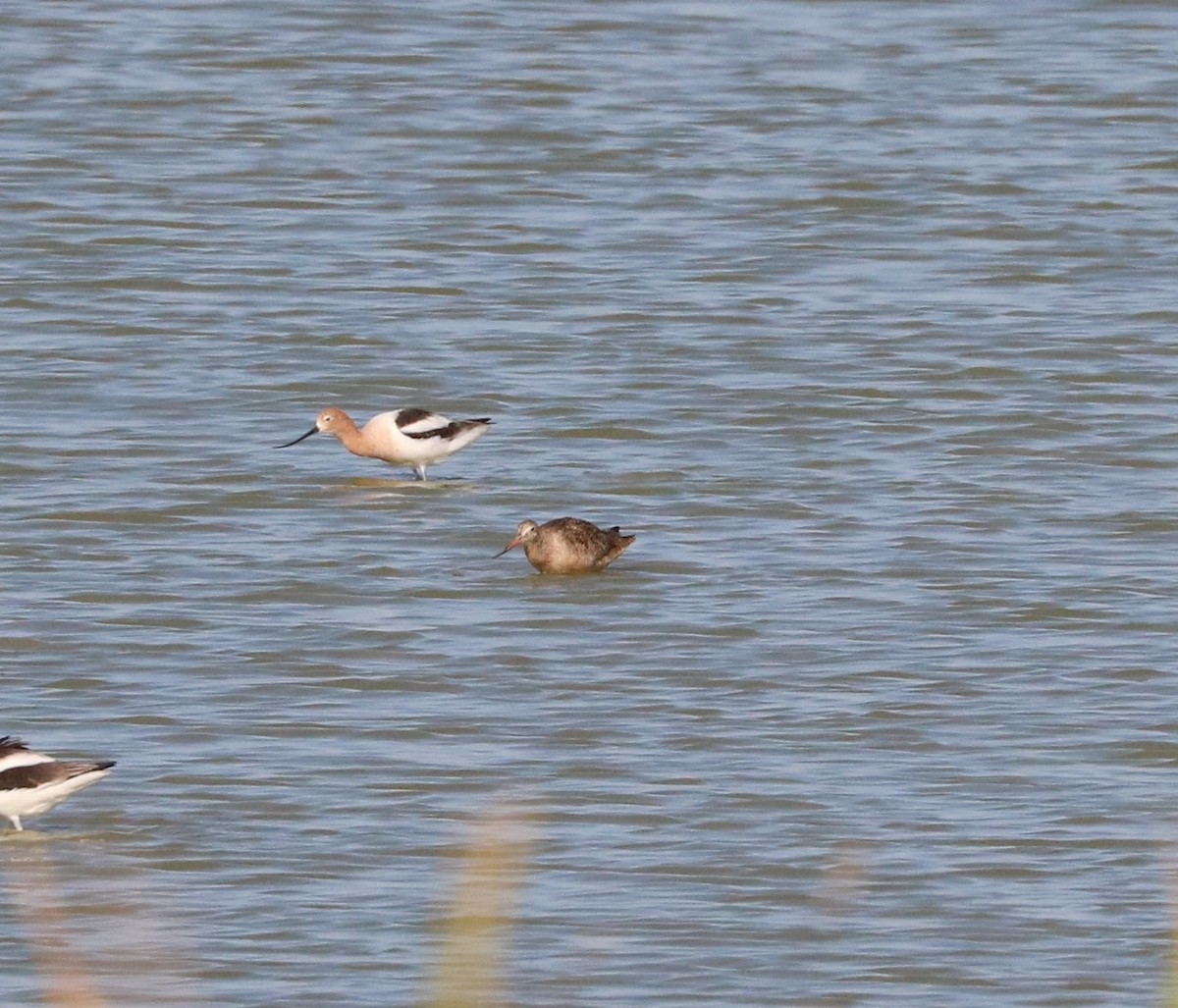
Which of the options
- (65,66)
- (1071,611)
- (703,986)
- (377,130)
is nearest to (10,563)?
(1071,611)

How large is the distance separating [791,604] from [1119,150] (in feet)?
41.3

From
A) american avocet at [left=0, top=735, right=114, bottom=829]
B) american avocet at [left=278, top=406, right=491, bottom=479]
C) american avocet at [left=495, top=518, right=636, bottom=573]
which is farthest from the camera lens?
american avocet at [left=278, top=406, right=491, bottom=479]

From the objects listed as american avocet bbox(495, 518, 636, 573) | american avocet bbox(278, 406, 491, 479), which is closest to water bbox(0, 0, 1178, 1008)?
american avocet bbox(495, 518, 636, 573)

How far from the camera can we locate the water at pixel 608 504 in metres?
9.57

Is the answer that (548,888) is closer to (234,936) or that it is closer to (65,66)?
(234,936)

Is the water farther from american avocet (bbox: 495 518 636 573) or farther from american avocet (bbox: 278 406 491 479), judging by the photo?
american avocet (bbox: 278 406 491 479)

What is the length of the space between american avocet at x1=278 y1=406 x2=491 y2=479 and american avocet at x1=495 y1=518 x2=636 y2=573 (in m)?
1.90

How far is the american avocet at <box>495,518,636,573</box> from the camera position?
13.7 m

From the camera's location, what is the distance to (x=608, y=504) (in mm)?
15453

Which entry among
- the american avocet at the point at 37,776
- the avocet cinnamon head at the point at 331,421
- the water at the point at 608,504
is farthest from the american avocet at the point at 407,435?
the american avocet at the point at 37,776

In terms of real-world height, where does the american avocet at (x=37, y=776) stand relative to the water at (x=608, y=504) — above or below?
above

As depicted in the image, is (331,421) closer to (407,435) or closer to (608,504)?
(407,435)

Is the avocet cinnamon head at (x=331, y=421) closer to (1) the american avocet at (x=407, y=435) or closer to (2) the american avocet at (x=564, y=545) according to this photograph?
(1) the american avocet at (x=407, y=435)

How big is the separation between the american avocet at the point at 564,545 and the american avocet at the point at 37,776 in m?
4.06
